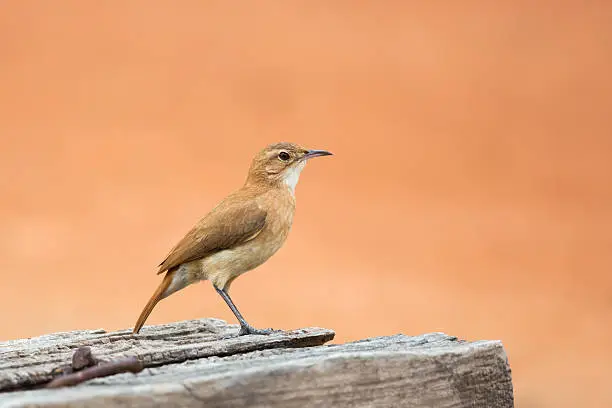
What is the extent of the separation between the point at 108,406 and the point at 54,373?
1.30ft

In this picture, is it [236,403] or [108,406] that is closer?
[108,406]

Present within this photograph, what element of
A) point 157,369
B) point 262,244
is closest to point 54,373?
point 157,369

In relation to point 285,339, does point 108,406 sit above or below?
below

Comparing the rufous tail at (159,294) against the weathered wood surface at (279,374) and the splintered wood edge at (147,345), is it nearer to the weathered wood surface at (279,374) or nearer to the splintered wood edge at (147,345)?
the splintered wood edge at (147,345)

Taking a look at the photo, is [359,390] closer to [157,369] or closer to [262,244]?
[157,369]

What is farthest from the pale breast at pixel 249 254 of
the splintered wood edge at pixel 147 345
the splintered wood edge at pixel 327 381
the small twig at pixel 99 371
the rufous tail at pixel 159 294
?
the small twig at pixel 99 371

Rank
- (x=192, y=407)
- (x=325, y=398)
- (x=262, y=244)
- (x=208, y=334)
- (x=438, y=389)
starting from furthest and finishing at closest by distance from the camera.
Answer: (x=262, y=244), (x=208, y=334), (x=438, y=389), (x=325, y=398), (x=192, y=407)

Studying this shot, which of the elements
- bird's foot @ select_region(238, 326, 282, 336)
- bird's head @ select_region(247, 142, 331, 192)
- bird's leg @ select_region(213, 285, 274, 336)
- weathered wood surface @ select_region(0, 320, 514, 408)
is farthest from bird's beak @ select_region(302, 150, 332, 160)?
weathered wood surface @ select_region(0, 320, 514, 408)

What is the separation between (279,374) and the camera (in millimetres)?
1908

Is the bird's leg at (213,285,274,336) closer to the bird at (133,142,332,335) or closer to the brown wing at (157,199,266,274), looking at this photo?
the bird at (133,142,332,335)

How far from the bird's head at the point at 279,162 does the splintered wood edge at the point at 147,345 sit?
2.75ft

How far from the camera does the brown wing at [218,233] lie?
11.1 ft

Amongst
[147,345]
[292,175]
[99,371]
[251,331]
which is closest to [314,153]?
[292,175]

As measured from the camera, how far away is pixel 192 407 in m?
1.78
